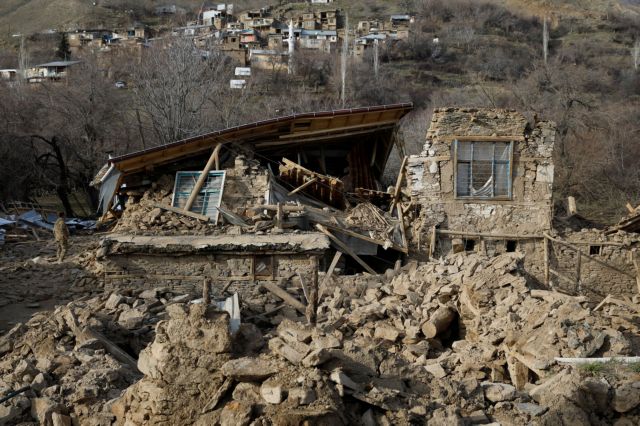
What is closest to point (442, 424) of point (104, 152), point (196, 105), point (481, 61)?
point (104, 152)

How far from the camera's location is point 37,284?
47.6ft

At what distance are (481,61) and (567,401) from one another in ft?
182

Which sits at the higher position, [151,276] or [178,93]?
[178,93]

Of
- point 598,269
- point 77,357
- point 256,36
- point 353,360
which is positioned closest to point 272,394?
point 353,360

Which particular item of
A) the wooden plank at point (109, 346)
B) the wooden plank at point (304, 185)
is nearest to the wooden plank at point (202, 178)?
the wooden plank at point (304, 185)

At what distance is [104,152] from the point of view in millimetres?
31000

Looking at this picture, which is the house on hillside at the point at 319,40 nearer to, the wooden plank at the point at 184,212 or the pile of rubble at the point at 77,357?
the wooden plank at the point at 184,212

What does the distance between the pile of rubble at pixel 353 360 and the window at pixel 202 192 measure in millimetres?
4130

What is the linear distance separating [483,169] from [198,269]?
643 cm

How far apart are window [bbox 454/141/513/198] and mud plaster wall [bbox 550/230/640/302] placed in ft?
5.91

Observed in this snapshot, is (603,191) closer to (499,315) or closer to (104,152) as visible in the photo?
(104,152)

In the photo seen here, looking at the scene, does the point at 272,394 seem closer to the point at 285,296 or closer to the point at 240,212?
the point at 285,296

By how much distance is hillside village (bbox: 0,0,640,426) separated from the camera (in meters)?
7.57

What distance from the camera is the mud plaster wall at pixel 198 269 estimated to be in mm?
14328
